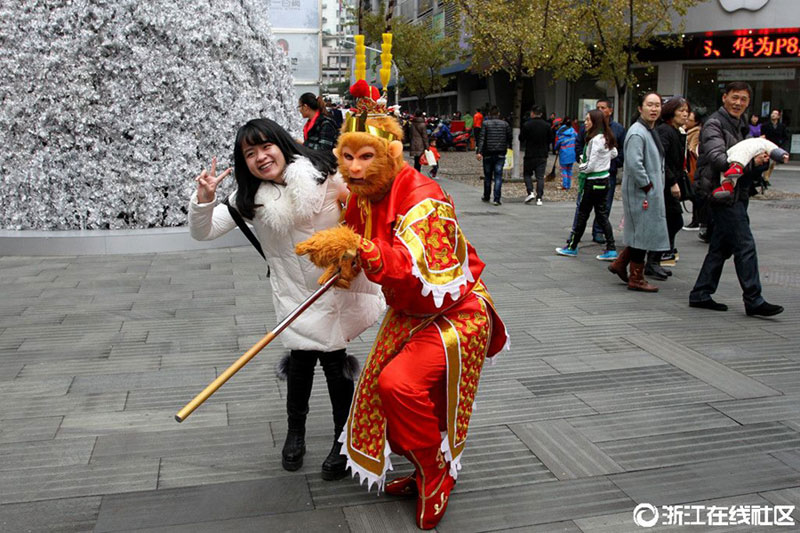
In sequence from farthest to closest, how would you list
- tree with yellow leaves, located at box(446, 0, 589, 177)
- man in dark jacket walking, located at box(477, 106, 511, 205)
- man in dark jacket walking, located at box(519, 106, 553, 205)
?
tree with yellow leaves, located at box(446, 0, 589, 177) → man in dark jacket walking, located at box(519, 106, 553, 205) → man in dark jacket walking, located at box(477, 106, 511, 205)

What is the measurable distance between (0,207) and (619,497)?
29.0 feet

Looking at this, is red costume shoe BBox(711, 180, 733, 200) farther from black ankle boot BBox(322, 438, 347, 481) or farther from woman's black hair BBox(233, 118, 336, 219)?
black ankle boot BBox(322, 438, 347, 481)

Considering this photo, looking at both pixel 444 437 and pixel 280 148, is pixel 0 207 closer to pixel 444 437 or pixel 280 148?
pixel 280 148

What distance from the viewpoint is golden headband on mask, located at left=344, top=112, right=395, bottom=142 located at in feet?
9.81

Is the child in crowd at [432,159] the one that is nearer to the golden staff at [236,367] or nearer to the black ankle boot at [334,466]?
the black ankle boot at [334,466]

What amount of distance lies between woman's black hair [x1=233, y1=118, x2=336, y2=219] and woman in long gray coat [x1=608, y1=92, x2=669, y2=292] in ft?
14.3

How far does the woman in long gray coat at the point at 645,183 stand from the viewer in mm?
7070

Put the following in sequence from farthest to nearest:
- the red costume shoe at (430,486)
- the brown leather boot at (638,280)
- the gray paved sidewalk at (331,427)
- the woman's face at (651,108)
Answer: the brown leather boot at (638,280)
the woman's face at (651,108)
the gray paved sidewalk at (331,427)
the red costume shoe at (430,486)

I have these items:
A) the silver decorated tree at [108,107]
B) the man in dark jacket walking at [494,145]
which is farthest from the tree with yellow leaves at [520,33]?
the silver decorated tree at [108,107]

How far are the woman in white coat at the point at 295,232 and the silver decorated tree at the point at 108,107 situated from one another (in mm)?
6525

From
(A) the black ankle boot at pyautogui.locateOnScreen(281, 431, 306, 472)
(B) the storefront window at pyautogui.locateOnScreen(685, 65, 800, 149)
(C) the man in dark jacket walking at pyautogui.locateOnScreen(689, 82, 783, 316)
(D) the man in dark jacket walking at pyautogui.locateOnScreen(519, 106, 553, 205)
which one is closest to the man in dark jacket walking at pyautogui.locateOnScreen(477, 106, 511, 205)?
(D) the man in dark jacket walking at pyautogui.locateOnScreen(519, 106, 553, 205)

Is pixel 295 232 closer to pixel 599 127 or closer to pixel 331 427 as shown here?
pixel 331 427

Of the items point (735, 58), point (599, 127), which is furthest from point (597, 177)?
point (735, 58)

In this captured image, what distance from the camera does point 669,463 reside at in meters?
3.68
